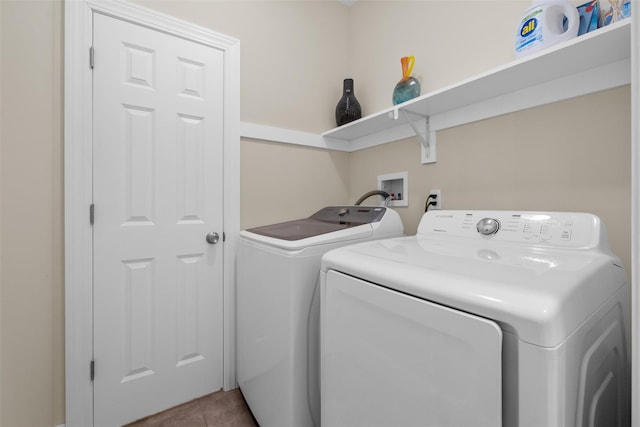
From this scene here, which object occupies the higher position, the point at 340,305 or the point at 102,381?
the point at 340,305

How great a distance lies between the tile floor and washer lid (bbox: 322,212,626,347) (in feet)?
3.63

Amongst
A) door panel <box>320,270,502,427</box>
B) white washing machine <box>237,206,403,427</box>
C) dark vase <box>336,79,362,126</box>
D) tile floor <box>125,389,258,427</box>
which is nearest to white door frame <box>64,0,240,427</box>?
tile floor <box>125,389,258,427</box>

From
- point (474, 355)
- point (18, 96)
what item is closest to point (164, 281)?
point (18, 96)

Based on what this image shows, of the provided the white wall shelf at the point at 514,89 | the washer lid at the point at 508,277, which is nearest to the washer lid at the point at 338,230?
the washer lid at the point at 508,277

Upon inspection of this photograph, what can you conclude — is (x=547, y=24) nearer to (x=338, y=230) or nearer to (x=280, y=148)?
(x=338, y=230)

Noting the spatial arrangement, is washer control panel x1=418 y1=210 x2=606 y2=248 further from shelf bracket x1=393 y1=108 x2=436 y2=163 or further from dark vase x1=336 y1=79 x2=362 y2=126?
dark vase x1=336 y1=79 x2=362 y2=126

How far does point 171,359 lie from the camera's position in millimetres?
1516

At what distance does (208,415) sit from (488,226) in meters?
1.65

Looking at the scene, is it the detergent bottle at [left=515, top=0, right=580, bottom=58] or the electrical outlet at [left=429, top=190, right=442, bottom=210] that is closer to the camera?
the detergent bottle at [left=515, top=0, right=580, bottom=58]

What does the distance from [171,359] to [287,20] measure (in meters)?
2.28

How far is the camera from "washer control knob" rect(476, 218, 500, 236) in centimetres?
105

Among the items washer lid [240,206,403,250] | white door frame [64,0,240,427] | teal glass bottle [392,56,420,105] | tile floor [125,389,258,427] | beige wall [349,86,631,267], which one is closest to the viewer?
beige wall [349,86,631,267]

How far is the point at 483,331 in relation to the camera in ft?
1.70

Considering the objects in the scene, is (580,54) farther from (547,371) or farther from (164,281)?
(164,281)
